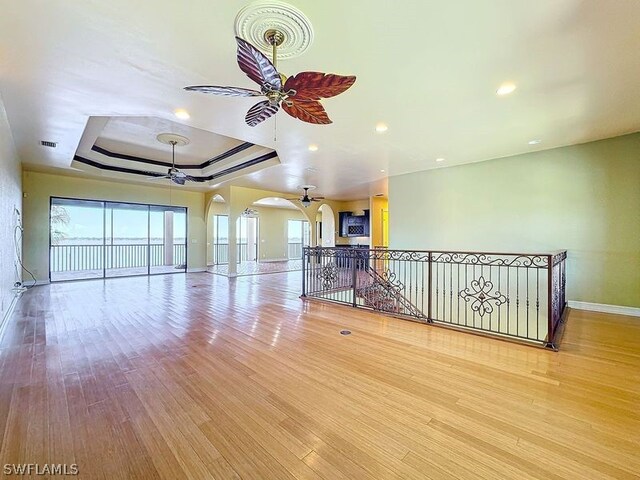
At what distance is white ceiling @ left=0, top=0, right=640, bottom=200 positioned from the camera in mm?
2199

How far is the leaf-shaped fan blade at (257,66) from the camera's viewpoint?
1.90 m

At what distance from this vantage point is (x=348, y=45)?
8.39 feet

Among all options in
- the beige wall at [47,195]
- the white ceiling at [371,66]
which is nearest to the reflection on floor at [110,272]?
the beige wall at [47,195]

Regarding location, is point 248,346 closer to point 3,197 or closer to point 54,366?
point 54,366

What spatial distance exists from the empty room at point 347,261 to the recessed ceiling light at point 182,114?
1.4 inches

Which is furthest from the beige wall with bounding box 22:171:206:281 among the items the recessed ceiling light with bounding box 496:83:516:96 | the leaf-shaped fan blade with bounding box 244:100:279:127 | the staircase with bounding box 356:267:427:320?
the recessed ceiling light with bounding box 496:83:516:96

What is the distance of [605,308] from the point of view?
496 cm

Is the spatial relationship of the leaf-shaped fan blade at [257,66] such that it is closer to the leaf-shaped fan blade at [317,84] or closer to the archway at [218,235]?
the leaf-shaped fan blade at [317,84]

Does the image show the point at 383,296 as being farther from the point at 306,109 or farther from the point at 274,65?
the point at 274,65

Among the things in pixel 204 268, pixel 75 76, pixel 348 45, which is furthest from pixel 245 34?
pixel 204 268

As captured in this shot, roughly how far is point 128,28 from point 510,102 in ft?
14.3

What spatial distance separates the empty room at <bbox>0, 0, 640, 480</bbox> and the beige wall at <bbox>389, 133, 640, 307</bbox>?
0.11 ft

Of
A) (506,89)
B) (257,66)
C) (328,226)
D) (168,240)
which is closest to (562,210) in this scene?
(506,89)

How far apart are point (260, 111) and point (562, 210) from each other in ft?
19.7
